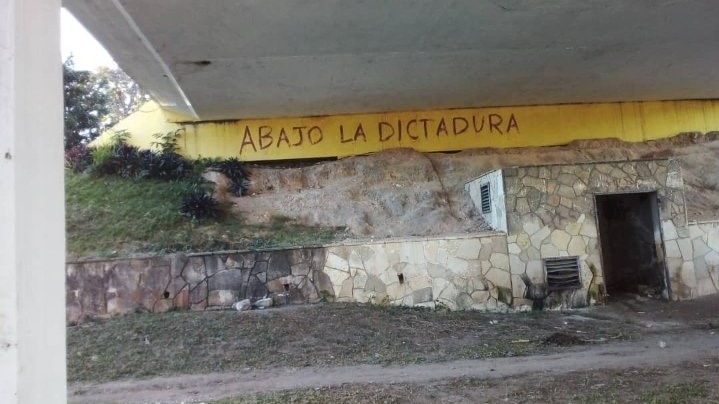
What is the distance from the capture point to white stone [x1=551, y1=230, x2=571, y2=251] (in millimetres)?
9297

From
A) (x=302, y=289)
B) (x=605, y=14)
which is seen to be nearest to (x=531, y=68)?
(x=605, y=14)

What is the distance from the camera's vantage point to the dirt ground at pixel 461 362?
496 centimetres

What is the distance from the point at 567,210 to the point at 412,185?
392 cm

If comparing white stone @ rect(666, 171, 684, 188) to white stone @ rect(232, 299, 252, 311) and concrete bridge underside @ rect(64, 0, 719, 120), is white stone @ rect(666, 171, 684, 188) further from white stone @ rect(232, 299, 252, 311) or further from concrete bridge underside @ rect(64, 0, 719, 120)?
white stone @ rect(232, 299, 252, 311)

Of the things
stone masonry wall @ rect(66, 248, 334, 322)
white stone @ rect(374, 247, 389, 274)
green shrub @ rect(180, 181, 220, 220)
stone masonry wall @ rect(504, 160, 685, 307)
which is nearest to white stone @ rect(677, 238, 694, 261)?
stone masonry wall @ rect(504, 160, 685, 307)

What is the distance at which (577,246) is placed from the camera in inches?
368

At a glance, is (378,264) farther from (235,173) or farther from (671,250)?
(671,250)

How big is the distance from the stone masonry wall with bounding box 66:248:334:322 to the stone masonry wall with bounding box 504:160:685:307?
135 inches

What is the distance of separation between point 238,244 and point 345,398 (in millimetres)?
5484

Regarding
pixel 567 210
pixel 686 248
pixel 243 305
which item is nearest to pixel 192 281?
pixel 243 305

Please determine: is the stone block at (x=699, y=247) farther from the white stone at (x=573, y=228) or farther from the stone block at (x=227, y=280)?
the stone block at (x=227, y=280)

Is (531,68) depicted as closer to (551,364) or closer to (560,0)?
(560,0)

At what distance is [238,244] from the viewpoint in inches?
388

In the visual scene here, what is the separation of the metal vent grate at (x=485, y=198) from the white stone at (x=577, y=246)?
1657mm
